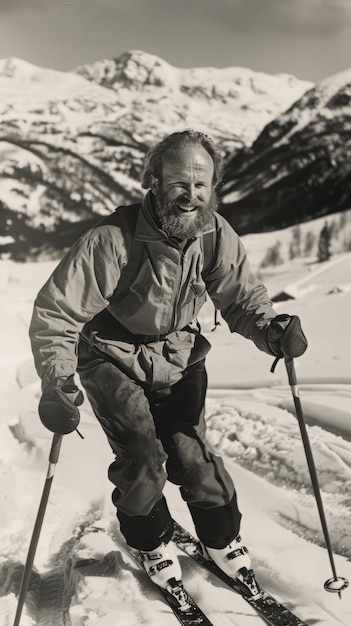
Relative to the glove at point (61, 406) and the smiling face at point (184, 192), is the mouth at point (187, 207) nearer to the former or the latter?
the smiling face at point (184, 192)

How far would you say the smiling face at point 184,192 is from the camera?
1.84 m

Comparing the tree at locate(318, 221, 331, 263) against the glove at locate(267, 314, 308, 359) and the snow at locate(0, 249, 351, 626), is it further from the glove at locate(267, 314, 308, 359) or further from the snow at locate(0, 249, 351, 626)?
the glove at locate(267, 314, 308, 359)

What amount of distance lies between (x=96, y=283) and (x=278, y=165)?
47.3 inches

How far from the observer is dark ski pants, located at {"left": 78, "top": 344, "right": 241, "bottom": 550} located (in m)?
1.88

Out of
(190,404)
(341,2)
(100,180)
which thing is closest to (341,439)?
(190,404)

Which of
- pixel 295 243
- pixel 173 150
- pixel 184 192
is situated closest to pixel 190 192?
pixel 184 192

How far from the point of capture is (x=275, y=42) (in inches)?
106

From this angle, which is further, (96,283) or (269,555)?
(269,555)

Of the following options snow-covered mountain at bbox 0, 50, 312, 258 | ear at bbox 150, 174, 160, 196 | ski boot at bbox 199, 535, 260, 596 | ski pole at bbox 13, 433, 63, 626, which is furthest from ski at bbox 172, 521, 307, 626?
snow-covered mountain at bbox 0, 50, 312, 258

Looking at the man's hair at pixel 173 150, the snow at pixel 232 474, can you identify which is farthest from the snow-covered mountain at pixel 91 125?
the man's hair at pixel 173 150

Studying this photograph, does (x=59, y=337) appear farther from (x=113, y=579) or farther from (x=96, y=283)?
(x=113, y=579)

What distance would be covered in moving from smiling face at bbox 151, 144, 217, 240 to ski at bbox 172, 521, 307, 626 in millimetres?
951

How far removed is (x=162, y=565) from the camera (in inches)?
77.6

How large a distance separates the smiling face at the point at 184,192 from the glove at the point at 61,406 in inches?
19.5
